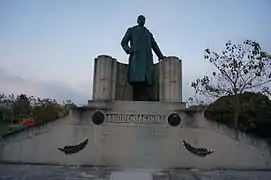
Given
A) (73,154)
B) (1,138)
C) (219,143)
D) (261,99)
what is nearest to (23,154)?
(1,138)

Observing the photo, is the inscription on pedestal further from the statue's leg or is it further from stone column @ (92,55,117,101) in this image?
the statue's leg

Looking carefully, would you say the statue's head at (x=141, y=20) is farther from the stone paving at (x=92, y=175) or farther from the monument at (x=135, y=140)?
the stone paving at (x=92, y=175)

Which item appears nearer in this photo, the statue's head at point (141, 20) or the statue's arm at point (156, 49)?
the statue's head at point (141, 20)

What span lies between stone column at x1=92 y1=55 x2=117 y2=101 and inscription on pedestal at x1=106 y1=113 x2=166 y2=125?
27.5 inches

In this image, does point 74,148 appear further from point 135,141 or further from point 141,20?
point 141,20

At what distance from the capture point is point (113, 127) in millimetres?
9000

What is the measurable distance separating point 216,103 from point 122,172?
15.1 m

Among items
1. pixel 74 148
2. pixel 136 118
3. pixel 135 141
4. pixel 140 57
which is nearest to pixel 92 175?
pixel 74 148

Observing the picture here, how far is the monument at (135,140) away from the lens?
884 centimetres

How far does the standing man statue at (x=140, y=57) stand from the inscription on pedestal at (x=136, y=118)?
1.24 metres

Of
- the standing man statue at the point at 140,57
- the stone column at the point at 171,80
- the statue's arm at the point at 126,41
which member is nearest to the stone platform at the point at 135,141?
the stone column at the point at 171,80

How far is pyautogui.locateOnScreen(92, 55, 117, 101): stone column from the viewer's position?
9.47m

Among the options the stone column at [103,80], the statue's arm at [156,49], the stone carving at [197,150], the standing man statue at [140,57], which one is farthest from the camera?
the statue's arm at [156,49]

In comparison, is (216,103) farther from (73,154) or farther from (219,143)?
(73,154)
